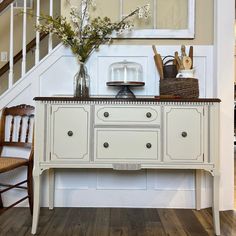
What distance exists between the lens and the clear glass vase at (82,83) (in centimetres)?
226

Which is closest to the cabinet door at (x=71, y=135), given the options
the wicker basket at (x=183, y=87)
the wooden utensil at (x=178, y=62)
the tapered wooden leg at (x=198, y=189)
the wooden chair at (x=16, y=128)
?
the wooden chair at (x=16, y=128)

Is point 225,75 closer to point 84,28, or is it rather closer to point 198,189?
point 198,189

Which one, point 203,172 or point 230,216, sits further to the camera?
point 203,172

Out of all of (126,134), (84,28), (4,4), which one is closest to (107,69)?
(84,28)

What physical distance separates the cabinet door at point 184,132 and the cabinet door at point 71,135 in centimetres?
53

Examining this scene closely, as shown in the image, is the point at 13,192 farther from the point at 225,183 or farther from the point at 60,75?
the point at 225,183

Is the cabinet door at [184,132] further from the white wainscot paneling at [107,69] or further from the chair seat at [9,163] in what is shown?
the chair seat at [9,163]

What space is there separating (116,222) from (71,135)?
0.72 metres

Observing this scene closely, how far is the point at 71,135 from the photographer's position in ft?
6.44

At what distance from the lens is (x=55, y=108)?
197cm

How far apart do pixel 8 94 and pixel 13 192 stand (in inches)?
31.2

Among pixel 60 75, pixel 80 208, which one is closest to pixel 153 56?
pixel 60 75

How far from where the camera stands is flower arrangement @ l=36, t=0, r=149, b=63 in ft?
7.64

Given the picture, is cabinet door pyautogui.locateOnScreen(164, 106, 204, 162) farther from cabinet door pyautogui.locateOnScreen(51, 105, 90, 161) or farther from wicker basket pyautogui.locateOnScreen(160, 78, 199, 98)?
cabinet door pyautogui.locateOnScreen(51, 105, 90, 161)
